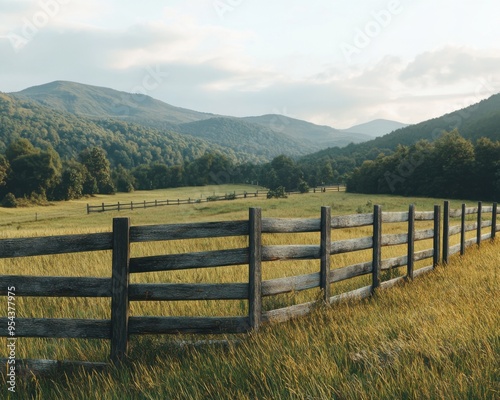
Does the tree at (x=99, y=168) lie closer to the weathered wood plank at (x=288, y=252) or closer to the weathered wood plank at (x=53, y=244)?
the weathered wood plank at (x=288, y=252)

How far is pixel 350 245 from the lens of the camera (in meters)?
8.02

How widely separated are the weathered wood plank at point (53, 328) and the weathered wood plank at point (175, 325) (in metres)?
0.45

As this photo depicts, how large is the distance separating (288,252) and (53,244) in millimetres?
3177

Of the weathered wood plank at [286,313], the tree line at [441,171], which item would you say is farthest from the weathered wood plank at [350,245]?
the tree line at [441,171]

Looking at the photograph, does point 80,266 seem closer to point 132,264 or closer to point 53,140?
point 132,264

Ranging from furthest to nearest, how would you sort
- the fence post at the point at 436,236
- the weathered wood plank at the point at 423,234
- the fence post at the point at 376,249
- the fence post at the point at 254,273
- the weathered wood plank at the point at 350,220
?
the fence post at the point at 436,236 → the weathered wood plank at the point at 423,234 → the fence post at the point at 376,249 → the weathered wood plank at the point at 350,220 → the fence post at the point at 254,273

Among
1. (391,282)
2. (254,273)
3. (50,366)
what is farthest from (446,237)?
(50,366)

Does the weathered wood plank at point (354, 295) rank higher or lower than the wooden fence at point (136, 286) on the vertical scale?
lower

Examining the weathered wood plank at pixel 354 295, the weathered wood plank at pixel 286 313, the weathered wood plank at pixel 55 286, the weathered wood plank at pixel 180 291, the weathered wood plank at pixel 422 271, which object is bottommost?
the weathered wood plank at pixel 422 271

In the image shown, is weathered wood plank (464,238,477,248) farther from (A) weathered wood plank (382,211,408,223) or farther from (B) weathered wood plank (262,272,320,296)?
(B) weathered wood plank (262,272,320,296)

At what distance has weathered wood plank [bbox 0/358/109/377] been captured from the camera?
4.93m

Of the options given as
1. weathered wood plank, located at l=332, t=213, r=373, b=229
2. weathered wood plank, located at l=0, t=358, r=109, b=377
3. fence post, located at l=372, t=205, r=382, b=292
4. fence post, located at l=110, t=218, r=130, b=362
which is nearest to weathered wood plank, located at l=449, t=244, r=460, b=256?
fence post, located at l=372, t=205, r=382, b=292

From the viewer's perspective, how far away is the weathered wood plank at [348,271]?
750 centimetres

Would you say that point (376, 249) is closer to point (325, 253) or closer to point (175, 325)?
point (325, 253)
